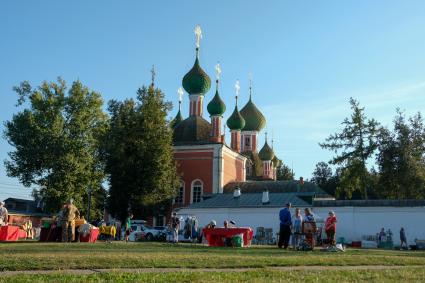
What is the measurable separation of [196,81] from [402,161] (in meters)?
25.5

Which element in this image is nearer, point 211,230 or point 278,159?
point 211,230

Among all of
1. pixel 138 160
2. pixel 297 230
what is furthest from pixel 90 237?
pixel 138 160

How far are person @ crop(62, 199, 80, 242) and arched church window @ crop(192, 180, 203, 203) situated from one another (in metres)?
34.8

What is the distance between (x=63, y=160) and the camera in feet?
138

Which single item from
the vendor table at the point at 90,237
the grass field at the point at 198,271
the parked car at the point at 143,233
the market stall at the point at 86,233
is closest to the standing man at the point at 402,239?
the parked car at the point at 143,233

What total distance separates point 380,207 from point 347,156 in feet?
36.1

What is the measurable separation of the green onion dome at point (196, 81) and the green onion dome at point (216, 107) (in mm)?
1846

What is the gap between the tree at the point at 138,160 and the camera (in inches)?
1763

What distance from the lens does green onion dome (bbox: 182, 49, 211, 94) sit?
59.0 metres

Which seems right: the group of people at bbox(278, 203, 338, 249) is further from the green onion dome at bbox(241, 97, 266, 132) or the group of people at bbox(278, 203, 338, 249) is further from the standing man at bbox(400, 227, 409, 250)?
the green onion dome at bbox(241, 97, 266, 132)

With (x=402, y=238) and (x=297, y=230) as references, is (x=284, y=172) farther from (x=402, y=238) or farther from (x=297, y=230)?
(x=297, y=230)

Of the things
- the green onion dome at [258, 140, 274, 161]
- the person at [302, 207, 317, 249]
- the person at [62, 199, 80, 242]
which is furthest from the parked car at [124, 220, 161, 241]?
the green onion dome at [258, 140, 274, 161]

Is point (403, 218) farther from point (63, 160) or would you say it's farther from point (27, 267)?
point (27, 267)

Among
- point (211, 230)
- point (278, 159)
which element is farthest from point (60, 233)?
point (278, 159)
